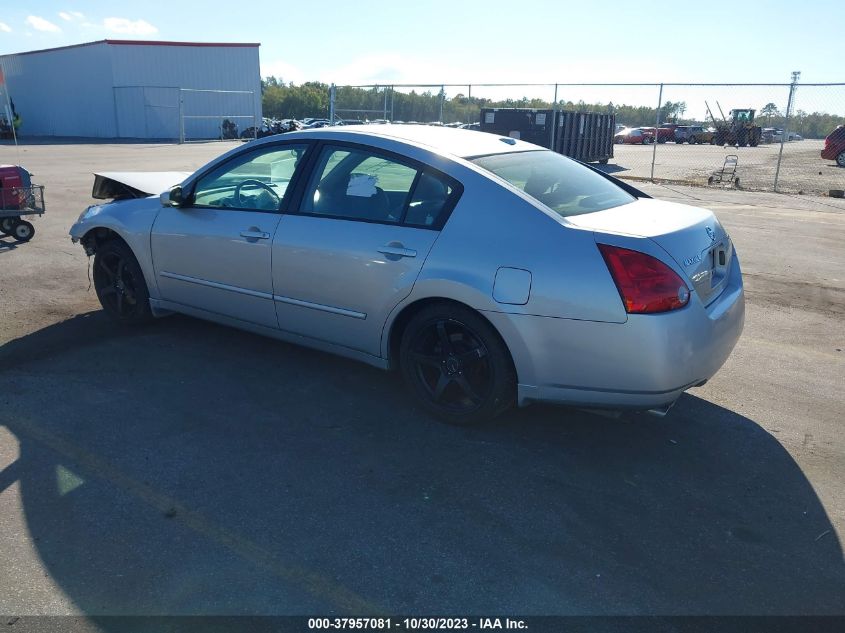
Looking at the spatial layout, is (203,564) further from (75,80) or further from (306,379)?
(75,80)

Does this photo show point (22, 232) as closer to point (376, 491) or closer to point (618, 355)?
point (376, 491)

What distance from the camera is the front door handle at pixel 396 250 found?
3.92m

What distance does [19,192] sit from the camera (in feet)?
29.3

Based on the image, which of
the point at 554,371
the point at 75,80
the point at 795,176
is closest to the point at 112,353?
the point at 554,371

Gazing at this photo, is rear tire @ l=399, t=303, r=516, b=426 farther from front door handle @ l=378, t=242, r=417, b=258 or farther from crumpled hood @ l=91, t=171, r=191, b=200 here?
crumpled hood @ l=91, t=171, r=191, b=200

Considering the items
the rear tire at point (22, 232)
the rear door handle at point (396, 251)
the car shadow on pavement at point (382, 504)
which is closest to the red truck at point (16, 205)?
the rear tire at point (22, 232)

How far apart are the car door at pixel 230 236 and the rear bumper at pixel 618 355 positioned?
1.71 metres

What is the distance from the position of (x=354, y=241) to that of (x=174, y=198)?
1.60m

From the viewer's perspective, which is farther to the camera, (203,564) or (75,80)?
(75,80)

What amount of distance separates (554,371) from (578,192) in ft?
3.99

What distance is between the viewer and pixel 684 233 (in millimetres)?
3684

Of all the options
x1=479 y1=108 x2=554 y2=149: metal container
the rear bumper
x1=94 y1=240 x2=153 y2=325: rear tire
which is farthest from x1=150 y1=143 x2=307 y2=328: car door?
x1=479 y1=108 x2=554 y2=149: metal container

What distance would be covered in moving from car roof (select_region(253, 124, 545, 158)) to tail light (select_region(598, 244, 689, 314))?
1182 mm

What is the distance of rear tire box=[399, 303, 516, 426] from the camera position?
377cm
